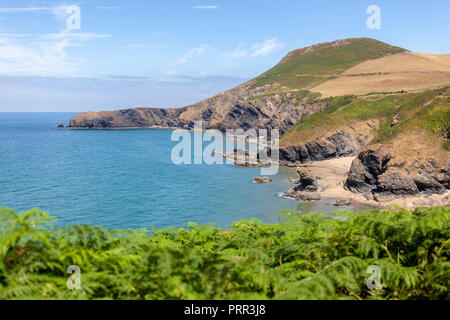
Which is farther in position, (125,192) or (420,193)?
(125,192)

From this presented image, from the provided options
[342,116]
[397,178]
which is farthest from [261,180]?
[342,116]

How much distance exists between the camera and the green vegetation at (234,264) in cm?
571

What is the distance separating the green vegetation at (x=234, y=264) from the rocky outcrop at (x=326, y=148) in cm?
8981

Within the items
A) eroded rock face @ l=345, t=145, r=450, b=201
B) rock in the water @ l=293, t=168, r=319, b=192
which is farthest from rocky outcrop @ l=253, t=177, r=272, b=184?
eroded rock face @ l=345, t=145, r=450, b=201

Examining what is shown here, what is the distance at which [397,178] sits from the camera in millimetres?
57875

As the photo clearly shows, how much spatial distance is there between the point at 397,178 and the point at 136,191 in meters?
42.2

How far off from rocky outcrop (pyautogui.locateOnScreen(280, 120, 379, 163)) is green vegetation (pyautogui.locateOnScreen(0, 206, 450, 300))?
89.8 m

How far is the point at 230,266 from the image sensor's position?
6.13m

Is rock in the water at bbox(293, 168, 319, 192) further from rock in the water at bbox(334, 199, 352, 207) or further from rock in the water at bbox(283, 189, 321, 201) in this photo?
rock in the water at bbox(334, 199, 352, 207)

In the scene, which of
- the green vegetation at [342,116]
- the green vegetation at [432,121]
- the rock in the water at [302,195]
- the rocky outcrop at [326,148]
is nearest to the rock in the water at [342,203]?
the rock in the water at [302,195]

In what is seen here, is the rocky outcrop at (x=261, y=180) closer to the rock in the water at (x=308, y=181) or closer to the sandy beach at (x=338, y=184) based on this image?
the sandy beach at (x=338, y=184)

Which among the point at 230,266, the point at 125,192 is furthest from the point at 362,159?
the point at 230,266

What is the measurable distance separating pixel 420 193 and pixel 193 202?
33502mm
